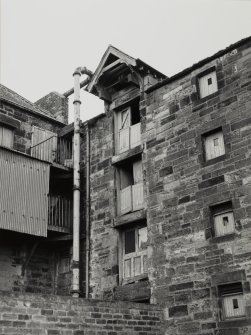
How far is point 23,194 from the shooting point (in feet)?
49.7

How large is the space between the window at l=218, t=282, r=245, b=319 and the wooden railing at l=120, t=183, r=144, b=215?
159 inches

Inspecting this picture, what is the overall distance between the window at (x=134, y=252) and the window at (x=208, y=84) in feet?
14.6

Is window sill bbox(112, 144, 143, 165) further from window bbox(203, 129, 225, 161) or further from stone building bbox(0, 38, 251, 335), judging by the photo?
window bbox(203, 129, 225, 161)

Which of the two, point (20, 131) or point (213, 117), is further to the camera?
point (20, 131)

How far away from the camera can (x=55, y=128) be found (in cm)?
1883

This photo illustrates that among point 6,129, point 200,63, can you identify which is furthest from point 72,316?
point 6,129

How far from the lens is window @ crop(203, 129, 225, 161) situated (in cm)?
1323

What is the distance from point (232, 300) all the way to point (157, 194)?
3.84 metres

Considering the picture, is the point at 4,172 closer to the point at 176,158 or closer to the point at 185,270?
the point at 176,158

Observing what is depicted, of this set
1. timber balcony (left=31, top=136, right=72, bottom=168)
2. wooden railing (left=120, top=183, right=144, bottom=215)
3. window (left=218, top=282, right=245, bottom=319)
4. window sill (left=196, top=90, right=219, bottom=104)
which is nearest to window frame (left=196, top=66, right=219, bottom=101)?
window sill (left=196, top=90, right=219, bottom=104)

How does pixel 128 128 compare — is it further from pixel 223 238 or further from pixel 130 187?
pixel 223 238

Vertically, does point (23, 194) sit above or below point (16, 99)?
below

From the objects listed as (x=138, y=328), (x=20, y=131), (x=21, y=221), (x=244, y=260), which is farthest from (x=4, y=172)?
(x=244, y=260)

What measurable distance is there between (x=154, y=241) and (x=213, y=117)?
388 cm
